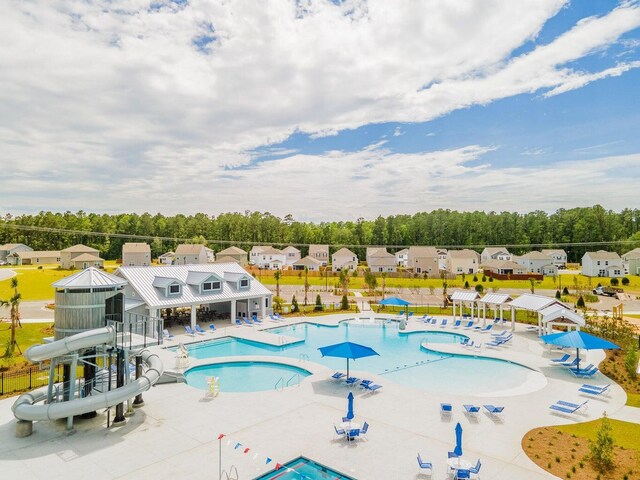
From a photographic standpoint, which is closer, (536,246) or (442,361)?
(442,361)

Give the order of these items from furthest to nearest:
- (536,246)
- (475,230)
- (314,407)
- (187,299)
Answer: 1. (475,230)
2. (536,246)
3. (187,299)
4. (314,407)

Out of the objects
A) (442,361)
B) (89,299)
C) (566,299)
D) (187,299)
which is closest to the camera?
(89,299)

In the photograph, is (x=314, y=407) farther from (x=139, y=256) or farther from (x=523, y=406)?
(x=139, y=256)

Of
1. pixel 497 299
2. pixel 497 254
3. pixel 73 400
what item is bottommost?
pixel 73 400

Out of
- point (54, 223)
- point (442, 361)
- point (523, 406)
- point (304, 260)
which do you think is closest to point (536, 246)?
point (304, 260)

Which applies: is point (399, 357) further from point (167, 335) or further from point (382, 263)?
point (382, 263)

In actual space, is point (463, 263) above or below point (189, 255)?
below

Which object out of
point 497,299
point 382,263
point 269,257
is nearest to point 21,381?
point 497,299
